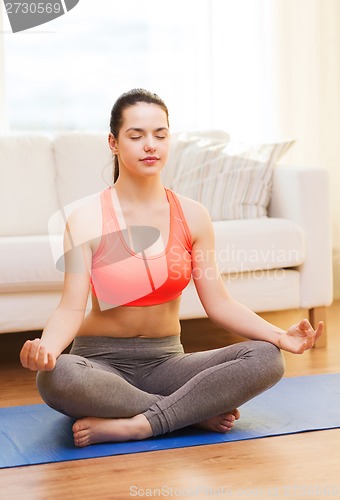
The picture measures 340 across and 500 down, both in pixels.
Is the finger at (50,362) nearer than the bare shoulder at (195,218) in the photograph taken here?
Yes

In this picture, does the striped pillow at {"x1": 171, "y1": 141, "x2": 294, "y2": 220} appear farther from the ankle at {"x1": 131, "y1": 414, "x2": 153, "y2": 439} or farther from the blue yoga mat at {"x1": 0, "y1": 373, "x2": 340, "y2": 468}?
the ankle at {"x1": 131, "y1": 414, "x2": 153, "y2": 439}

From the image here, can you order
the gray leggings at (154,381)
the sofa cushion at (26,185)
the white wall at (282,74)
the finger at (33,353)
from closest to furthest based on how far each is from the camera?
the finger at (33,353)
the gray leggings at (154,381)
the sofa cushion at (26,185)
the white wall at (282,74)

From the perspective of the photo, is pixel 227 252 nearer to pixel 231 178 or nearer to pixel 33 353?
pixel 231 178

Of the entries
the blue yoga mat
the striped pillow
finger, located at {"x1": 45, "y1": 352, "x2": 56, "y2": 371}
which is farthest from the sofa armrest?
finger, located at {"x1": 45, "y1": 352, "x2": 56, "y2": 371}

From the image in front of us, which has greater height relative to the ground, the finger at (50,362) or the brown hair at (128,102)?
the brown hair at (128,102)

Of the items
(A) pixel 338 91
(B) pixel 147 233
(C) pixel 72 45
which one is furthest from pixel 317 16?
(B) pixel 147 233

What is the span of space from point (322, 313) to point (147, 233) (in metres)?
1.27

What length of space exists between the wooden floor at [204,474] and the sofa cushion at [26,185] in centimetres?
166

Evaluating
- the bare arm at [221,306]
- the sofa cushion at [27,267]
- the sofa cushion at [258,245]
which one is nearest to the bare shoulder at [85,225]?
the bare arm at [221,306]

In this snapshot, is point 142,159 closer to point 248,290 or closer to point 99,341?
point 99,341

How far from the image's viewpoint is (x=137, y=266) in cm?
217

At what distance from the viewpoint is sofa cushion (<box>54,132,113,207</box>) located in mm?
3553

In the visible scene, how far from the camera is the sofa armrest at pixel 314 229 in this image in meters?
3.22

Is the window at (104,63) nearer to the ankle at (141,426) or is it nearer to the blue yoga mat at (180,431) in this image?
the blue yoga mat at (180,431)
